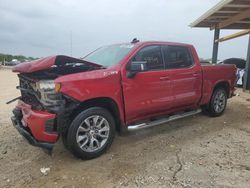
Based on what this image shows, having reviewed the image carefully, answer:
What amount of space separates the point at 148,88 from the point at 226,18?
9438mm

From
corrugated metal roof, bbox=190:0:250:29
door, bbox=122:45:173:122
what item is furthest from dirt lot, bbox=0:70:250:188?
corrugated metal roof, bbox=190:0:250:29

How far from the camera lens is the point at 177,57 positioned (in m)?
5.33

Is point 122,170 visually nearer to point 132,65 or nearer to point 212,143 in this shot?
point 132,65

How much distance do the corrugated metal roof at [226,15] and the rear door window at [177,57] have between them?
5.16 m

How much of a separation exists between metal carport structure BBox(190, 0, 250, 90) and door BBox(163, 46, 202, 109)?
5.21m

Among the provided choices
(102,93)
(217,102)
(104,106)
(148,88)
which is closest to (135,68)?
(148,88)

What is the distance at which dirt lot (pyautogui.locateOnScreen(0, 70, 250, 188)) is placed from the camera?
340 centimetres

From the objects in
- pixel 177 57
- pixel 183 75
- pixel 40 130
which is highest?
pixel 177 57

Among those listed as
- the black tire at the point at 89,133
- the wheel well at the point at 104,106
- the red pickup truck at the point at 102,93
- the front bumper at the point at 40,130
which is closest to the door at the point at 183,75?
the red pickup truck at the point at 102,93

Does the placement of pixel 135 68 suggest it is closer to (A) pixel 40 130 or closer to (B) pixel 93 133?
(B) pixel 93 133

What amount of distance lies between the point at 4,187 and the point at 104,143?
1541mm

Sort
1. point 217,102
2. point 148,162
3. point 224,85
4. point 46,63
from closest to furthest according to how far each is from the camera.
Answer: point 46,63
point 148,162
point 217,102
point 224,85

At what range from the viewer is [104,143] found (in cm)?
414

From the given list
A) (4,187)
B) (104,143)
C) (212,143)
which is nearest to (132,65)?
(104,143)
